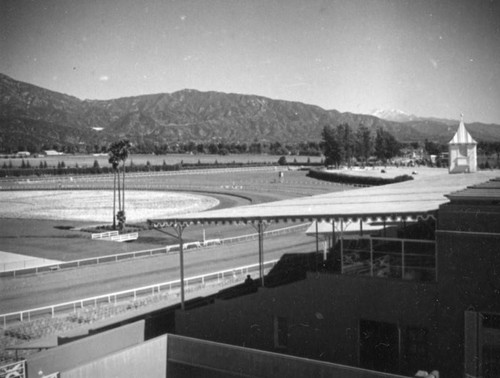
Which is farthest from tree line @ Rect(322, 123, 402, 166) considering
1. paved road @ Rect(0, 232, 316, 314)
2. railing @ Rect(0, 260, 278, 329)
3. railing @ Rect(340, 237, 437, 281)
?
railing @ Rect(340, 237, 437, 281)

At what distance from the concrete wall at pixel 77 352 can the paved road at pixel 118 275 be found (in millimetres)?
10417

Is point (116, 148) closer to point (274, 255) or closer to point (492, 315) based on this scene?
point (274, 255)

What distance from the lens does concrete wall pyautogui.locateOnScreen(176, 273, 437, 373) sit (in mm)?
11758

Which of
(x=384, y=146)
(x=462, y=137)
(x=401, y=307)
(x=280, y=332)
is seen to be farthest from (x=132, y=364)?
(x=384, y=146)

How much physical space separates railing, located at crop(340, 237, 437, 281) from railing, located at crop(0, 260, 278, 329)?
13300 millimetres

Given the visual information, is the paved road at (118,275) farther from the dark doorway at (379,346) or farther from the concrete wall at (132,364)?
the dark doorway at (379,346)

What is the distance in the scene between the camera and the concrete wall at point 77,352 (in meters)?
12.8

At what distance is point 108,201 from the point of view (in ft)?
247

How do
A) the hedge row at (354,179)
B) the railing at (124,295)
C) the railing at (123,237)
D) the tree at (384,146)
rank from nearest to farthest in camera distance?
the railing at (124,295), the railing at (123,237), the hedge row at (354,179), the tree at (384,146)

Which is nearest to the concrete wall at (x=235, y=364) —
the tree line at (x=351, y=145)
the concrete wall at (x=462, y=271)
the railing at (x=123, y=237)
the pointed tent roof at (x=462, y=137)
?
the concrete wall at (x=462, y=271)

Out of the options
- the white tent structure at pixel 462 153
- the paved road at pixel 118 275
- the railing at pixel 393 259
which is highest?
the white tent structure at pixel 462 153

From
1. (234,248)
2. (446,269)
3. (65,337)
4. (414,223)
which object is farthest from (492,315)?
(234,248)

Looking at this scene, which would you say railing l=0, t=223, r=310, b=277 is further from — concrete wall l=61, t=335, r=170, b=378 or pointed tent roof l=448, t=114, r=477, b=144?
concrete wall l=61, t=335, r=170, b=378

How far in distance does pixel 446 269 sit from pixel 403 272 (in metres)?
1.33
